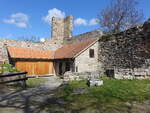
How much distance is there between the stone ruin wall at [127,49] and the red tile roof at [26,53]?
23.7ft

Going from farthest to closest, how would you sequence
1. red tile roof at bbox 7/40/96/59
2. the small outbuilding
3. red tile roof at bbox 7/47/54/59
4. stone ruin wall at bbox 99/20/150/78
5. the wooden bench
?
red tile roof at bbox 7/47/54/59
red tile roof at bbox 7/40/96/59
the small outbuilding
stone ruin wall at bbox 99/20/150/78
the wooden bench

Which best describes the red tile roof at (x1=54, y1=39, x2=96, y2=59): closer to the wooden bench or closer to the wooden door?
the wooden door

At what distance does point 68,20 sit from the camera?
984 inches

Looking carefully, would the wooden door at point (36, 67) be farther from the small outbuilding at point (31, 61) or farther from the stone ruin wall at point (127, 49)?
the stone ruin wall at point (127, 49)

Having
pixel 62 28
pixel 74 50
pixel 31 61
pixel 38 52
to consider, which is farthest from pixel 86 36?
pixel 31 61

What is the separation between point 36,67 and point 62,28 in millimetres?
10624

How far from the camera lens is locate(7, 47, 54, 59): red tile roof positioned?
16.3m

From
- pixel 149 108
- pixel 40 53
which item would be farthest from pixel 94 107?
pixel 40 53

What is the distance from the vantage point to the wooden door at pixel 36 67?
16.2 m

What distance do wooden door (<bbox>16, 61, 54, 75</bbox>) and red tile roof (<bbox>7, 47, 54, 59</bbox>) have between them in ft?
2.20

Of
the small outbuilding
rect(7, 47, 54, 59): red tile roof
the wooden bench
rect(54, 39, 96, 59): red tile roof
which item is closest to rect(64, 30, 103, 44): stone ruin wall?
rect(54, 39, 96, 59): red tile roof

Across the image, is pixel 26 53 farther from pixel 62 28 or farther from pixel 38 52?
pixel 62 28

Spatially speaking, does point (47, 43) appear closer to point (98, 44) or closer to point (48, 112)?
point (98, 44)

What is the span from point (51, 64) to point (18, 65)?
409cm
